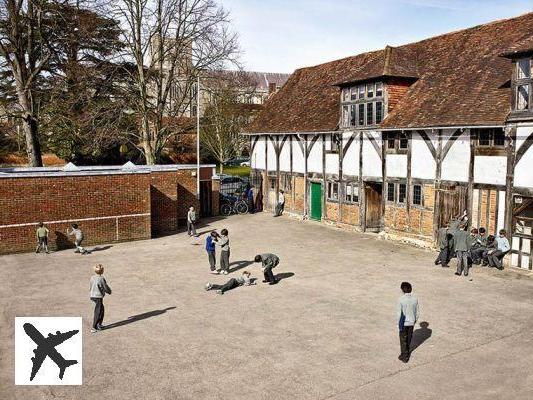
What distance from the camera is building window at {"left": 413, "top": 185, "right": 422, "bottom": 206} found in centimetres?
2011

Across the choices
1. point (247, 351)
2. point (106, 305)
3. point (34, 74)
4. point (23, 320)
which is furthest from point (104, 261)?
point (34, 74)

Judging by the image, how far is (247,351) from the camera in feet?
33.6

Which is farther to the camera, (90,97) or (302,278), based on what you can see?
(90,97)

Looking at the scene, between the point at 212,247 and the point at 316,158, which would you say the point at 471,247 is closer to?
the point at 212,247

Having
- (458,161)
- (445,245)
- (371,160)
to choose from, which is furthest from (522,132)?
(371,160)

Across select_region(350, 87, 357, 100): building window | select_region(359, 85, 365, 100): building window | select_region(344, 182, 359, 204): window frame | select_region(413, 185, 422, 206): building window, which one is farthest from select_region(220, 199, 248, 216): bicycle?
select_region(413, 185, 422, 206): building window

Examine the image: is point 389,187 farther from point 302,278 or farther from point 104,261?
point 104,261

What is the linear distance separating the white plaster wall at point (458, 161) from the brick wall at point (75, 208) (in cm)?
1235

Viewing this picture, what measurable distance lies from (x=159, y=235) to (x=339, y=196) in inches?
351

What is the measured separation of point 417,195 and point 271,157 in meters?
11.5

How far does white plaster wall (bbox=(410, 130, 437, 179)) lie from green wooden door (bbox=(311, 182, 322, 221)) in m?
6.80

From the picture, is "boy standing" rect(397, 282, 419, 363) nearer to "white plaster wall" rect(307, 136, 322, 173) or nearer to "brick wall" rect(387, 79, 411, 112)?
"brick wall" rect(387, 79, 411, 112)

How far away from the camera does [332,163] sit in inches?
984

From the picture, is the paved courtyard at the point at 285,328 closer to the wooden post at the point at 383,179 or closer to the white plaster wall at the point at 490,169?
the wooden post at the point at 383,179
